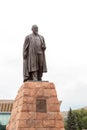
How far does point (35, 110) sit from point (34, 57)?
2.12 meters

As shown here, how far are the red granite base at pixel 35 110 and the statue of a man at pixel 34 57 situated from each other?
0.57 meters

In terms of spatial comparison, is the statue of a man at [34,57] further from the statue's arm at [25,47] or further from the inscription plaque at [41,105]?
the inscription plaque at [41,105]

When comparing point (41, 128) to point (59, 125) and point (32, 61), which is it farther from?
point (32, 61)

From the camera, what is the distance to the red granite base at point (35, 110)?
40.2ft

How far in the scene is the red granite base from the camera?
1224 cm

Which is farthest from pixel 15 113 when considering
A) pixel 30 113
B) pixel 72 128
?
pixel 72 128

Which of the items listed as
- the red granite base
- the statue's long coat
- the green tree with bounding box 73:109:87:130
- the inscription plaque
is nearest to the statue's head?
the statue's long coat

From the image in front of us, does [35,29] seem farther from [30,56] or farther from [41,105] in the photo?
[41,105]

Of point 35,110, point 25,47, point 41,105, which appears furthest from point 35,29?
point 35,110

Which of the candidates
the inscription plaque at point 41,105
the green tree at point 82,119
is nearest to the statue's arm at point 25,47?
the inscription plaque at point 41,105

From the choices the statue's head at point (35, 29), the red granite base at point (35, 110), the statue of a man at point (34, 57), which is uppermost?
the statue's head at point (35, 29)

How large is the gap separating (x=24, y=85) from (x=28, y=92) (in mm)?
311

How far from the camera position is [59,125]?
1247 cm

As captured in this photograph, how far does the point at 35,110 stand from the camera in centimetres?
1253
